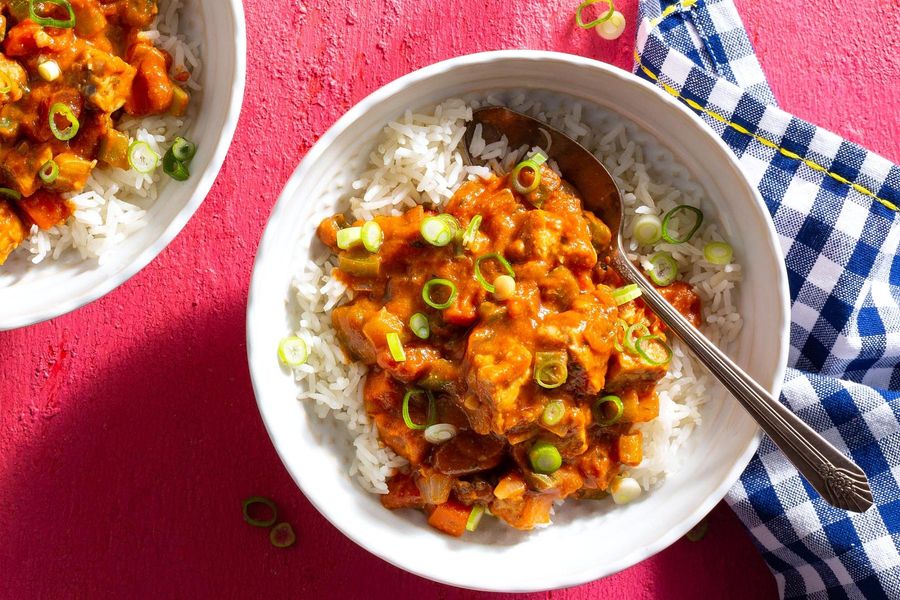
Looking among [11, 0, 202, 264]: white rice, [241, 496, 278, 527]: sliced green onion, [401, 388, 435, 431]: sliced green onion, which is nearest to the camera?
[401, 388, 435, 431]: sliced green onion

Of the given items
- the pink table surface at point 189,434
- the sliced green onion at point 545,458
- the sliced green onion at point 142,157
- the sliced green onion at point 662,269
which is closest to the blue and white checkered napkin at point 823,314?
the pink table surface at point 189,434

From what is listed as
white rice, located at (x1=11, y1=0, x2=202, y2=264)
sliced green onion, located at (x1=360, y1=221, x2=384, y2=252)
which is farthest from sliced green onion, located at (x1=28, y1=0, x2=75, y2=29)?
sliced green onion, located at (x1=360, y1=221, x2=384, y2=252)

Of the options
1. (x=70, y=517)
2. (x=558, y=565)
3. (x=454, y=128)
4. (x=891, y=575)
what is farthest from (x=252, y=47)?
(x=891, y=575)

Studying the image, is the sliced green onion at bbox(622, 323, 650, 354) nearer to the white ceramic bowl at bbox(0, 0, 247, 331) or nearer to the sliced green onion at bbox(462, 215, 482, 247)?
the sliced green onion at bbox(462, 215, 482, 247)

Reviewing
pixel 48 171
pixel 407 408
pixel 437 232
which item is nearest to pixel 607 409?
pixel 407 408

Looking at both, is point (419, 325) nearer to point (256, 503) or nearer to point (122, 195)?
point (256, 503)

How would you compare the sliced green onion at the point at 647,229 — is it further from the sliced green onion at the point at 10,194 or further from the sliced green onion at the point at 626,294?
the sliced green onion at the point at 10,194

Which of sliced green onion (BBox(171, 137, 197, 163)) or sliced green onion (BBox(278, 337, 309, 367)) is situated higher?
sliced green onion (BBox(171, 137, 197, 163))
